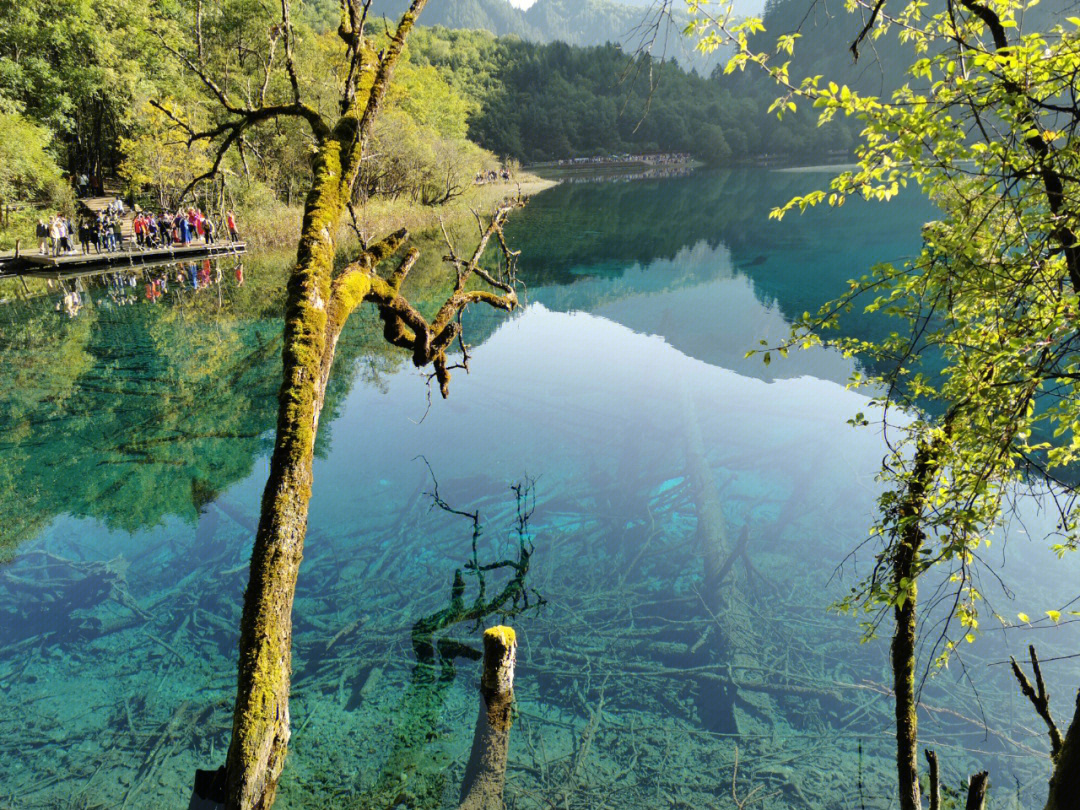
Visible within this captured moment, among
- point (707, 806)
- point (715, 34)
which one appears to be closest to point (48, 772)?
point (707, 806)

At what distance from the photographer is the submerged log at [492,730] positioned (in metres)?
4.92

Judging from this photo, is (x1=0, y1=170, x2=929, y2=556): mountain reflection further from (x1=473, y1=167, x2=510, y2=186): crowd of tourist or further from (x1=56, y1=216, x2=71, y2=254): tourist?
(x1=473, y1=167, x2=510, y2=186): crowd of tourist

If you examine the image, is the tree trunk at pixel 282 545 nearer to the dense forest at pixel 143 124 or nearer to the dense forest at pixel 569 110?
the dense forest at pixel 143 124

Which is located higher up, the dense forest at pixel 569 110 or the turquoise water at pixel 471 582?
the dense forest at pixel 569 110

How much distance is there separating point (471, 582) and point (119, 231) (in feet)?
110

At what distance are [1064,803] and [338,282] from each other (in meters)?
4.69

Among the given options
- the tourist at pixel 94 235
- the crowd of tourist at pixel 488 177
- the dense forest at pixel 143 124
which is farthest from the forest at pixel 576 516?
the crowd of tourist at pixel 488 177

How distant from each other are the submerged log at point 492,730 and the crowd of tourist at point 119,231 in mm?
29902

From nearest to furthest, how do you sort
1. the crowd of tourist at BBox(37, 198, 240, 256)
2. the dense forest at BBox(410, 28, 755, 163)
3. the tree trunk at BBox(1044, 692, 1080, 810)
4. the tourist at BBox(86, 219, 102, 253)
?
the tree trunk at BBox(1044, 692, 1080, 810), the crowd of tourist at BBox(37, 198, 240, 256), the tourist at BBox(86, 219, 102, 253), the dense forest at BBox(410, 28, 755, 163)

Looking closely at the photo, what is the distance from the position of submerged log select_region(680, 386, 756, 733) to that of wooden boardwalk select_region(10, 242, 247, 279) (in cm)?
2804

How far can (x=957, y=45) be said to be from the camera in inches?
126

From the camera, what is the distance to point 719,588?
7984mm

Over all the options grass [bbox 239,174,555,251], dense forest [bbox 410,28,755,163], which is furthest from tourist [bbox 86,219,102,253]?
dense forest [bbox 410,28,755,163]

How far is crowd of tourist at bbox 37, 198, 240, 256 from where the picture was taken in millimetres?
28594
